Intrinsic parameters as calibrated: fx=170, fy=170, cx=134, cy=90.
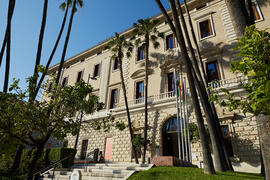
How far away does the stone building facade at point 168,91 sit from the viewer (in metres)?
10.5

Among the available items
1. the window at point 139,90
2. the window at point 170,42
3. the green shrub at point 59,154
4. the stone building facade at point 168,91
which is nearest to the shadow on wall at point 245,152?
the stone building facade at point 168,91

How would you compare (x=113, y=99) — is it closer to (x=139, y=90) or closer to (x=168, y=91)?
(x=139, y=90)

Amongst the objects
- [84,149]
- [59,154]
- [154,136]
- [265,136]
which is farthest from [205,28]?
[84,149]

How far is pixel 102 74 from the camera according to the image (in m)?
21.6

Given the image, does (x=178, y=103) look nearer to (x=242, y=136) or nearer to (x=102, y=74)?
(x=242, y=136)

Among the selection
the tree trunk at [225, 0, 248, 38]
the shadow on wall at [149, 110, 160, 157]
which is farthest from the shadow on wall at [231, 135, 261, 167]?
the tree trunk at [225, 0, 248, 38]

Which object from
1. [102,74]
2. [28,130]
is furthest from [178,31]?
[102,74]

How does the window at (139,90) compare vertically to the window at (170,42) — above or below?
below

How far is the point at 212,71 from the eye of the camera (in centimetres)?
1397

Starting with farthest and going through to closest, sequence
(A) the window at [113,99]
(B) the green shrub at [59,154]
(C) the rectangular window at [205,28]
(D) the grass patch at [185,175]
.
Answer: (A) the window at [113,99] < (C) the rectangular window at [205,28] < (B) the green shrub at [59,154] < (D) the grass patch at [185,175]

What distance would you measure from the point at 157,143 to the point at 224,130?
4945 mm

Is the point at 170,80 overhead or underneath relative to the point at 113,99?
overhead

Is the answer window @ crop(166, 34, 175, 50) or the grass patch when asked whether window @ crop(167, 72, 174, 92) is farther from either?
the grass patch

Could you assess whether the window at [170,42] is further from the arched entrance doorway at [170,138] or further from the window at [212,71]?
the arched entrance doorway at [170,138]
